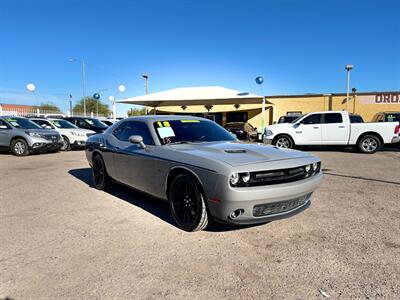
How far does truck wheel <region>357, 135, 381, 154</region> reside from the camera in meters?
12.1

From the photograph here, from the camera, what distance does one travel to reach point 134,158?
4.55 m

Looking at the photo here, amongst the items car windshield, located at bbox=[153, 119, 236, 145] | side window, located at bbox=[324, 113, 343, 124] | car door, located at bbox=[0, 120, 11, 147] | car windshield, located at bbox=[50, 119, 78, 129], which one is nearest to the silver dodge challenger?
car windshield, located at bbox=[153, 119, 236, 145]

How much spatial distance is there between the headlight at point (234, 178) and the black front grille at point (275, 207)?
1.18 ft

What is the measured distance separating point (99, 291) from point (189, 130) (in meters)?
2.71

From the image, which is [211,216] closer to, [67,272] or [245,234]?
[245,234]

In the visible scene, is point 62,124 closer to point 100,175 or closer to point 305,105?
point 100,175

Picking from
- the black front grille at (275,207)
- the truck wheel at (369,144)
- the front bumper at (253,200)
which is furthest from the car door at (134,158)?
the truck wheel at (369,144)

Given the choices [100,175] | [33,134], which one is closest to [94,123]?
[33,134]

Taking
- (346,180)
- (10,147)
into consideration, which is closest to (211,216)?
(346,180)

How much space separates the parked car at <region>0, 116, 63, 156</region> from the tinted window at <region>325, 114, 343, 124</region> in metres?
11.3

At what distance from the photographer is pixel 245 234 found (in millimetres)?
3592

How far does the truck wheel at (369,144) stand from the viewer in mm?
12070

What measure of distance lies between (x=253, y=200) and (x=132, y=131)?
2.65 m

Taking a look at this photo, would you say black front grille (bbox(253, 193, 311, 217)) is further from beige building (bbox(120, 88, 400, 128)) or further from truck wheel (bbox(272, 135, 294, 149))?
beige building (bbox(120, 88, 400, 128))
